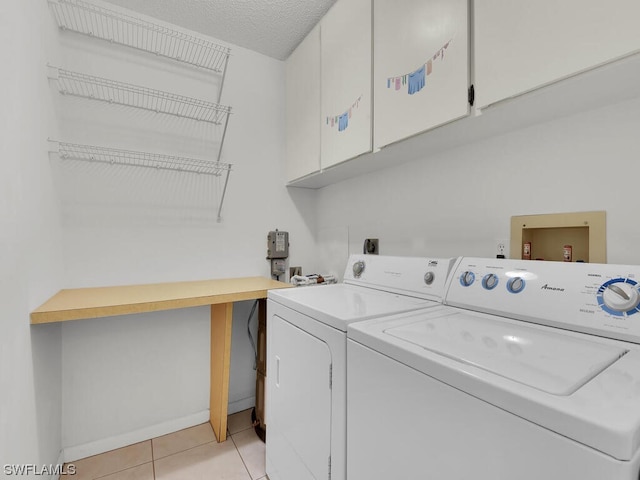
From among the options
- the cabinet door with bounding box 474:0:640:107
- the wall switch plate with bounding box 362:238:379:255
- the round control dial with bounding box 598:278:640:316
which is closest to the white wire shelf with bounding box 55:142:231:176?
the wall switch plate with bounding box 362:238:379:255

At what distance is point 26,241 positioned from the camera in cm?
114

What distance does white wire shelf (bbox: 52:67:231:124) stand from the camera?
1.68 metres

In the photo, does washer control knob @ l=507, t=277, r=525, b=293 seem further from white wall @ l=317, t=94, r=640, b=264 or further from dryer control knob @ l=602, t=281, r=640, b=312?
white wall @ l=317, t=94, r=640, b=264

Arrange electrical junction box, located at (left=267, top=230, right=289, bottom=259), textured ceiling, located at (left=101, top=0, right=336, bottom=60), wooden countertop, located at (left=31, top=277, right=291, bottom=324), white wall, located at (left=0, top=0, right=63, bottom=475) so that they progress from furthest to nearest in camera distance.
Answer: electrical junction box, located at (left=267, top=230, right=289, bottom=259) → textured ceiling, located at (left=101, top=0, right=336, bottom=60) → wooden countertop, located at (left=31, top=277, right=291, bottom=324) → white wall, located at (left=0, top=0, right=63, bottom=475)

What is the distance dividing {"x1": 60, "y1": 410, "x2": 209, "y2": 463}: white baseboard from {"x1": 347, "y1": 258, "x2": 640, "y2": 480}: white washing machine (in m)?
1.56

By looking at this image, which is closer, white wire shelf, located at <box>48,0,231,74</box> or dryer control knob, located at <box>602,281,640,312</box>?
dryer control knob, located at <box>602,281,640,312</box>

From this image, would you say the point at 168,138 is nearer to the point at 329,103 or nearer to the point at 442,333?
the point at 329,103

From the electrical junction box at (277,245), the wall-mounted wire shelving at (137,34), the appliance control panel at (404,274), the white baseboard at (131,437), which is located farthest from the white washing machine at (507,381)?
the wall-mounted wire shelving at (137,34)

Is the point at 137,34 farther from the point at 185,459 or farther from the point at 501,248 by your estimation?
the point at 185,459

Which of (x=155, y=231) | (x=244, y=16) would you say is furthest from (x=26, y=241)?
(x=244, y=16)

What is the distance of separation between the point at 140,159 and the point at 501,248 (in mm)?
2132

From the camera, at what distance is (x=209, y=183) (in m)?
2.12

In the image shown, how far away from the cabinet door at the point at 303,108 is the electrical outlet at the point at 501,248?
1.14m

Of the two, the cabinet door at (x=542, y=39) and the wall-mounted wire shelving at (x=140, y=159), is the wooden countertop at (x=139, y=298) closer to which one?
the wall-mounted wire shelving at (x=140, y=159)
